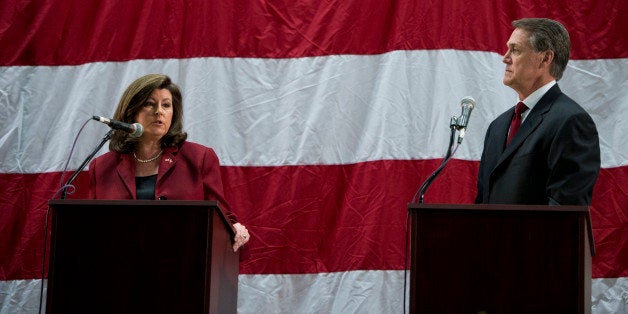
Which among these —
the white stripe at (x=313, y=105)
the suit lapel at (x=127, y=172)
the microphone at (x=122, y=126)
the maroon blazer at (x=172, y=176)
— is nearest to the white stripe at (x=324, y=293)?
the white stripe at (x=313, y=105)

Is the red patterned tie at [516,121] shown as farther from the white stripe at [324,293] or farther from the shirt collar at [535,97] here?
the white stripe at [324,293]

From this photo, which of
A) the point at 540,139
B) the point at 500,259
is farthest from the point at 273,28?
the point at 500,259

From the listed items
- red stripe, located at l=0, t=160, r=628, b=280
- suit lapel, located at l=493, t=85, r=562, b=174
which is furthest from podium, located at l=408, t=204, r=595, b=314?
red stripe, located at l=0, t=160, r=628, b=280

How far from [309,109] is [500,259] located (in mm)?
1870

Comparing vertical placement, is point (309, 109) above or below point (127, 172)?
above

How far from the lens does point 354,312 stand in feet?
13.6

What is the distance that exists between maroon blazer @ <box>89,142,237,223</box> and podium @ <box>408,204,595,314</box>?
39.6 inches

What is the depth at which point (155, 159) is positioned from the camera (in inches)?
143

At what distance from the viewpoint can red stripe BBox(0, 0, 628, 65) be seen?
4.35m

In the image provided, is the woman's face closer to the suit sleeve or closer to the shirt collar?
the shirt collar

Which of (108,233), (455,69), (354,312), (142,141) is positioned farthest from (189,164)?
(455,69)

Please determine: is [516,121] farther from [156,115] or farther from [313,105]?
[156,115]

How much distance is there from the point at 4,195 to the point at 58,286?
68.5 inches

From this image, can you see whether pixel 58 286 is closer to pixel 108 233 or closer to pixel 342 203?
pixel 108 233
